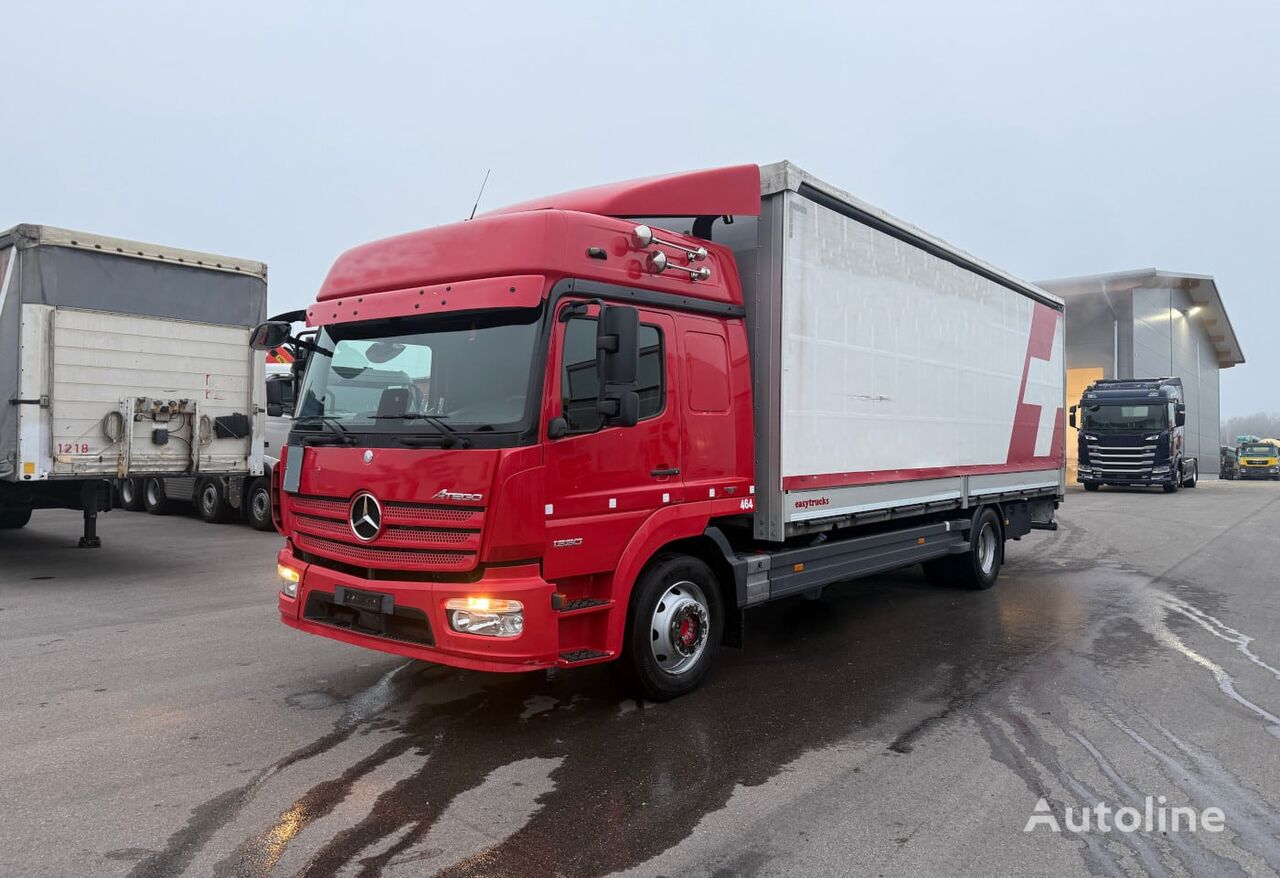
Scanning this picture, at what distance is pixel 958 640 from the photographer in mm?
6688

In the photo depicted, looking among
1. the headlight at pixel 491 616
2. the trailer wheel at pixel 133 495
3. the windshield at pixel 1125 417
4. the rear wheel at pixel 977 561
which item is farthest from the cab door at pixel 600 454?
the windshield at pixel 1125 417

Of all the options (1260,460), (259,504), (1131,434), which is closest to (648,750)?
(259,504)

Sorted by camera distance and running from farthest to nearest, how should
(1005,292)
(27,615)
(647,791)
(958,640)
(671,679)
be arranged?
(1005,292)
(27,615)
(958,640)
(671,679)
(647,791)

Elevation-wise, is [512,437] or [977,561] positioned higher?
[512,437]

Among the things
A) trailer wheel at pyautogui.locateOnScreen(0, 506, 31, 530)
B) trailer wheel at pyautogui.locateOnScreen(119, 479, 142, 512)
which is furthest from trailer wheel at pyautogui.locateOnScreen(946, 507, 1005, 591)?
trailer wheel at pyautogui.locateOnScreen(119, 479, 142, 512)

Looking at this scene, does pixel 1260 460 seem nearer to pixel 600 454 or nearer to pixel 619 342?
pixel 600 454

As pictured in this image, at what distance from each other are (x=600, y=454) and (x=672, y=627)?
46.7 inches

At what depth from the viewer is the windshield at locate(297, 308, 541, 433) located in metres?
4.23

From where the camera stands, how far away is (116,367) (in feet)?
30.0

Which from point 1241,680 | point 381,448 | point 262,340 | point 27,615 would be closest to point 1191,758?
point 1241,680

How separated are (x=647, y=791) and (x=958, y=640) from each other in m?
3.83

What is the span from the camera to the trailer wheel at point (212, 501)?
566 inches

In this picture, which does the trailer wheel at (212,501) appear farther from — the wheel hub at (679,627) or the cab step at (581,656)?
the cab step at (581,656)

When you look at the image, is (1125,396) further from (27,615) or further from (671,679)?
(27,615)
